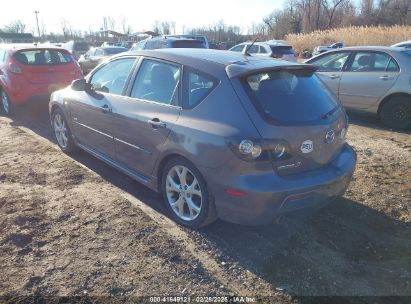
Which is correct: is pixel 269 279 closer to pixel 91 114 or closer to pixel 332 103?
pixel 332 103

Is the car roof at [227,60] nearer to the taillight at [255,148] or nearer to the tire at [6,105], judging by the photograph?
the taillight at [255,148]

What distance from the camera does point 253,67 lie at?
11.3 ft

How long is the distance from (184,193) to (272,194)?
98cm

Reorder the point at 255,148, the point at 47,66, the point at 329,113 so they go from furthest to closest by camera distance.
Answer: the point at 47,66 → the point at 329,113 → the point at 255,148

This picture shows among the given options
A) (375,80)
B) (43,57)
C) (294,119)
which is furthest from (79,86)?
(375,80)

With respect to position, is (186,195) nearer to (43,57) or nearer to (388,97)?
(388,97)

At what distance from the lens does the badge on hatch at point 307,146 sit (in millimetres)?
3227

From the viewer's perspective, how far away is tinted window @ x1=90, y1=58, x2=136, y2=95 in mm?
4508

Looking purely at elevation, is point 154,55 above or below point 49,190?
above

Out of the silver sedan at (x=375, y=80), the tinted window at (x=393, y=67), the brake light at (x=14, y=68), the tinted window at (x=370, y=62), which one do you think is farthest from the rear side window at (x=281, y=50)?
the brake light at (x=14, y=68)

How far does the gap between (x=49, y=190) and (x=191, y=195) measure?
6.70ft

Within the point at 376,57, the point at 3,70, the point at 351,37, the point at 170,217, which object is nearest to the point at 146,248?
the point at 170,217

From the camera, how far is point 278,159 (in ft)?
10.2

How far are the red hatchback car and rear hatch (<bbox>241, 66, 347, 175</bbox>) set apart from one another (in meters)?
6.17
